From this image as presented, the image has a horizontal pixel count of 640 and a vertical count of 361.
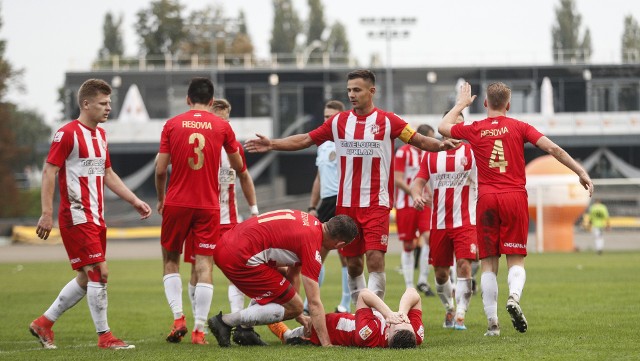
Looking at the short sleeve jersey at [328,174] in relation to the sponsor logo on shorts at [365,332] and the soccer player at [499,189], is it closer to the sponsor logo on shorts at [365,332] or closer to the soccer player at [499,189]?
the soccer player at [499,189]

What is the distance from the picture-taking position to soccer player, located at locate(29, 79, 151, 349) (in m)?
9.66

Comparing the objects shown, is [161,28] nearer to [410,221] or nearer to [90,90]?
[410,221]

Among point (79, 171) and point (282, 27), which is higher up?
point (282, 27)

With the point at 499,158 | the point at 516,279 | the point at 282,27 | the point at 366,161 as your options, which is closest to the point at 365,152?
the point at 366,161

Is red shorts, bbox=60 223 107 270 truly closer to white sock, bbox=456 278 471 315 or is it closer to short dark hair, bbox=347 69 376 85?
short dark hair, bbox=347 69 376 85

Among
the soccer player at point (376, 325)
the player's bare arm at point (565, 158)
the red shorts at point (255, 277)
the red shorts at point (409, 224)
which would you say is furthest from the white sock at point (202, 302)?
the red shorts at point (409, 224)

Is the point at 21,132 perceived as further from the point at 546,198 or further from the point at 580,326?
the point at 580,326

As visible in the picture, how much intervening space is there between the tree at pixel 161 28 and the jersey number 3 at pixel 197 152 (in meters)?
68.9

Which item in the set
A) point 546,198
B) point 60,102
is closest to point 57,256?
point 546,198

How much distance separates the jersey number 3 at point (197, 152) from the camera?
32.3 ft

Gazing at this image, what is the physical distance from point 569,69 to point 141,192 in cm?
2779

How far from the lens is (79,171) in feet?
32.2

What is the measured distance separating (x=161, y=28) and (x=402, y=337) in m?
70.9

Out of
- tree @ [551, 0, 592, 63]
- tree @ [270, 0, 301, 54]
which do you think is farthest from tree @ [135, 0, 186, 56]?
tree @ [551, 0, 592, 63]
